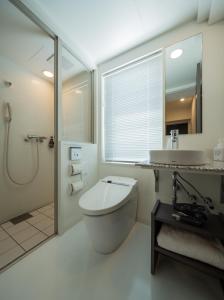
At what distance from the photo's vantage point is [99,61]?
1.70 metres

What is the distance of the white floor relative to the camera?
0.77m

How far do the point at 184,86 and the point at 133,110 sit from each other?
0.56 metres

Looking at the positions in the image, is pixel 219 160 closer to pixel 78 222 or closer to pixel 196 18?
pixel 196 18

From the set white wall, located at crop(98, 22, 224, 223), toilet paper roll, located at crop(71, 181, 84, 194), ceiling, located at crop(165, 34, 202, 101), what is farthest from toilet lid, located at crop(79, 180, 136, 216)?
ceiling, located at crop(165, 34, 202, 101)

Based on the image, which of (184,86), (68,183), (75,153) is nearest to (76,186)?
(68,183)

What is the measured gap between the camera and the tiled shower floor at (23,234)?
108cm

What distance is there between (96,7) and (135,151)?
4.50ft

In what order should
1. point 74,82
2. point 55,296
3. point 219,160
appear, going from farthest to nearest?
1. point 74,82
2. point 219,160
3. point 55,296

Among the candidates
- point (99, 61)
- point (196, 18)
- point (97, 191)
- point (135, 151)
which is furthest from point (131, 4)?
point (97, 191)

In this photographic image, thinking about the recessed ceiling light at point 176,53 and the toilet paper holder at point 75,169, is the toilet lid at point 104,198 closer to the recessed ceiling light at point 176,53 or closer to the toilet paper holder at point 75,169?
the toilet paper holder at point 75,169

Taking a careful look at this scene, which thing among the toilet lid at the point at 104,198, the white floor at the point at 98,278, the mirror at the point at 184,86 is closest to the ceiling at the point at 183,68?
the mirror at the point at 184,86

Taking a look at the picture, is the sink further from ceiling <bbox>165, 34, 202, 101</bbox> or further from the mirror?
ceiling <bbox>165, 34, 202, 101</bbox>

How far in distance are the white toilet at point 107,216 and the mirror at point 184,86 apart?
2.59 feet

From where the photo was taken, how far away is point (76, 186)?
1.41 meters
